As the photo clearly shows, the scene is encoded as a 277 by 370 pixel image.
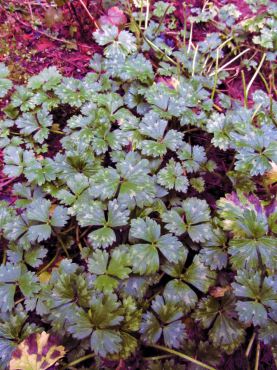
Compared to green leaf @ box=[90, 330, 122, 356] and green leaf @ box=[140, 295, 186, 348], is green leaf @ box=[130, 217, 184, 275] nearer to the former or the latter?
green leaf @ box=[140, 295, 186, 348]

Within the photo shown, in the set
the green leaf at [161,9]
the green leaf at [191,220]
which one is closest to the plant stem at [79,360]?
the green leaf at [191,220]

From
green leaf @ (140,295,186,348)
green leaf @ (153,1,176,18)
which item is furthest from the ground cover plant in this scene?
green leaf @ (153,1,176,18)

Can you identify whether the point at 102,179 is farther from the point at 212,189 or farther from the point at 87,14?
the point at 87,14

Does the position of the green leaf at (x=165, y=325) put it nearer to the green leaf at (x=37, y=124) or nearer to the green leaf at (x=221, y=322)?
the green leaf at (x=221, y=322)

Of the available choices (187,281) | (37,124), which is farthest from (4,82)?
(187,281)

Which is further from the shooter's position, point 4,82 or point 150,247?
point 4,82

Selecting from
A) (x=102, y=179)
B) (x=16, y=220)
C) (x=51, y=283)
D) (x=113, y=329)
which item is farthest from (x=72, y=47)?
(x=113, y=329)

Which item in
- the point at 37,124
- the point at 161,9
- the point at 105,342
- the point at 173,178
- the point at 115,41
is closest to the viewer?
the point at 105,342

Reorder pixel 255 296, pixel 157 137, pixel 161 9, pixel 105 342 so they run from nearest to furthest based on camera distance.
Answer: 1. pixel 105 342
2. pixel 255 296
3. pixel 157 137
4. pixel 161 9

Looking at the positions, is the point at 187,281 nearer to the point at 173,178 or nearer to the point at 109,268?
the point at 109,268
